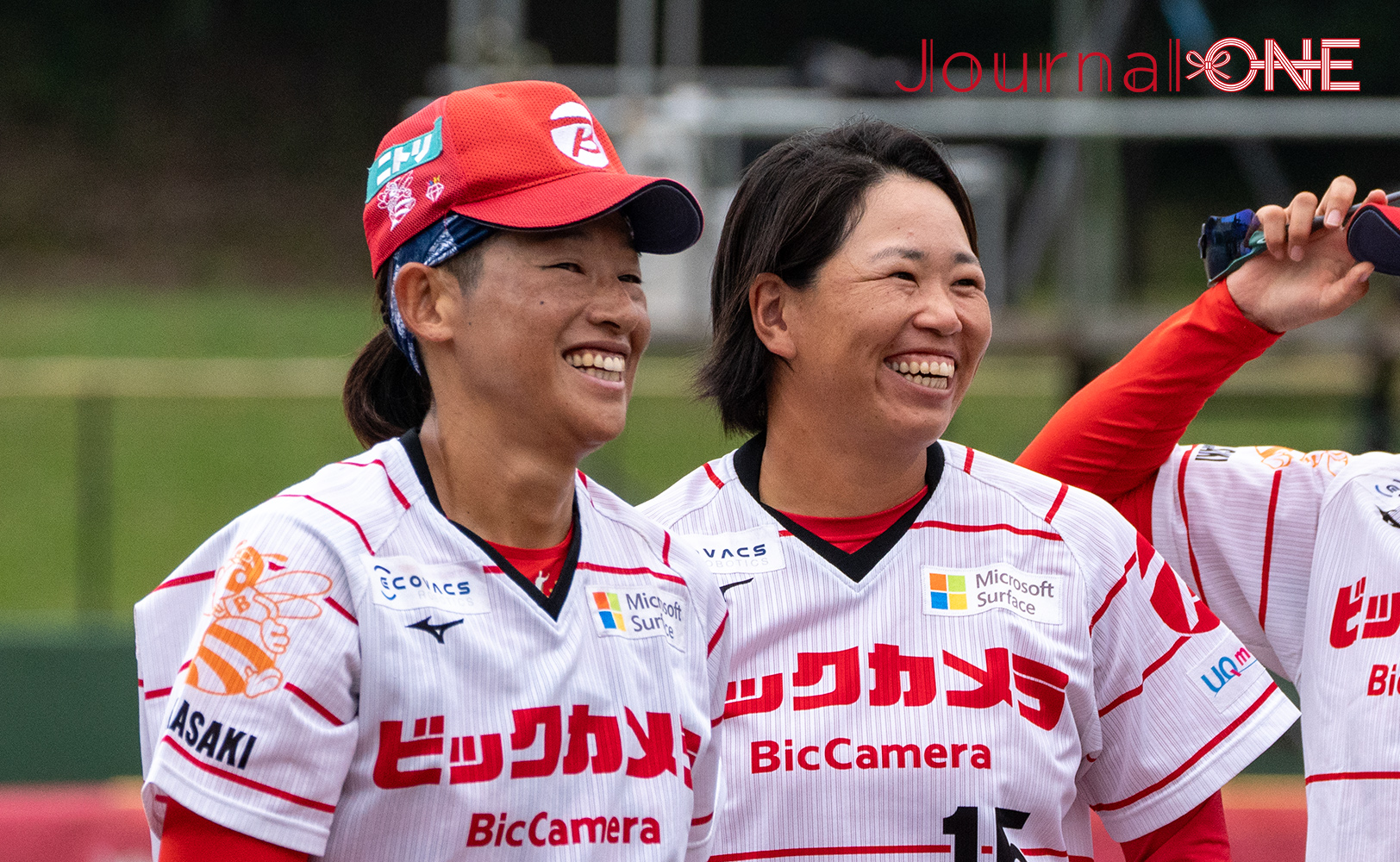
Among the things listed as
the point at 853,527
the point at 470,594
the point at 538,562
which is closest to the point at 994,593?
the point at 853,527

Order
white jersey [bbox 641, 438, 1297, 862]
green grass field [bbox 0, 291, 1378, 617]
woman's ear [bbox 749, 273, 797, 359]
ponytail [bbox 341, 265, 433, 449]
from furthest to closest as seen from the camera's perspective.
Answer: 1. green grass field [bbox 0, 291, 1378, 617]
2. woman's ear [bbox 749, 273, 797, 359]
3. white jersey [bbox 641, 438, 1297, 862]
4. ponytail [bbox 341, 265, 433, 449]

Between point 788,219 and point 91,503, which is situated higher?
point 788,219

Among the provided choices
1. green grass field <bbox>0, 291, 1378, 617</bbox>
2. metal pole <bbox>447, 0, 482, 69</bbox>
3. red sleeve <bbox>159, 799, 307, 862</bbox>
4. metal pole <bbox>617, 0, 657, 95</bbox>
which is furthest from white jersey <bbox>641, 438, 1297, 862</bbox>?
metal pole <bbox>617, 0, 657, 95</bbox>

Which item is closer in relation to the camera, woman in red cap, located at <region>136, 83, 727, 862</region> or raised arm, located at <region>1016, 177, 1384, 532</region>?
woman in red cap, located at <region>136, 83, 727, 862</region>

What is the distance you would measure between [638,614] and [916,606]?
1.67ft

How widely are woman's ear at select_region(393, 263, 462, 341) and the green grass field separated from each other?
297 inches

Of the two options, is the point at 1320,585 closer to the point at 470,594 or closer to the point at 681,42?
the point at 470,594

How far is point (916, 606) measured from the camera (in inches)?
89.0

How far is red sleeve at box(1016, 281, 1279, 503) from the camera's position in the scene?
8.11 feet

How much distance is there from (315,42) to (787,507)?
3380 cm

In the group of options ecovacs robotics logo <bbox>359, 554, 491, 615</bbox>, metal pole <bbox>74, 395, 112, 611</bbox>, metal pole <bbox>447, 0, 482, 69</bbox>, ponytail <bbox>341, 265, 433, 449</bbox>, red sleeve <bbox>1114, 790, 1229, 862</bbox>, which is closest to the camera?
ecovacs robotics logo <bbox>359, 554, 491, 615</bbox>

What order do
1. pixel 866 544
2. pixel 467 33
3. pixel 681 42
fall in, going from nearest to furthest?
1. pixel 866 544
2. pixel 467 33
3. pixel 681 42

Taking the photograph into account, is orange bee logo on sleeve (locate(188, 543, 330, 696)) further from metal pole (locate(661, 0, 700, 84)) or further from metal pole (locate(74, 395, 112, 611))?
metal pole (locate(661, 0, 700, 84))

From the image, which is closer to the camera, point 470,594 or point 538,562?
point 470,594
